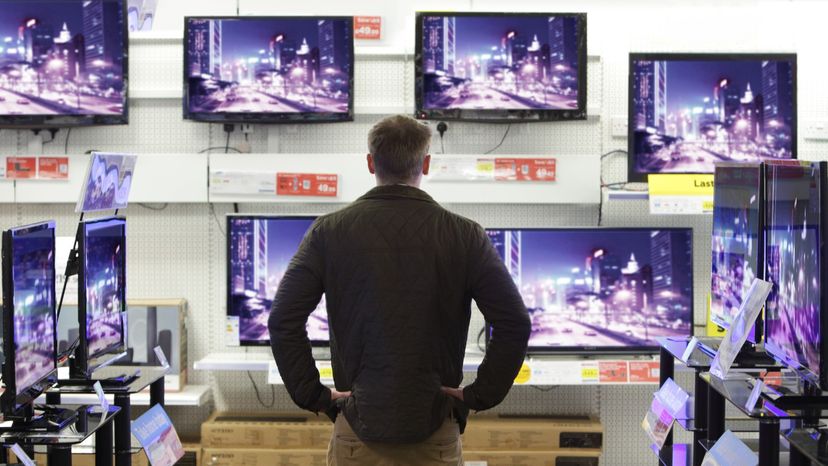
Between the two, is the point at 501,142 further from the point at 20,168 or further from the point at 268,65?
the point at 20,168

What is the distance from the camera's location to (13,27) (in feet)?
14.2

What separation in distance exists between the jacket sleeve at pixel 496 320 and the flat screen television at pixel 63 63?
258 cm

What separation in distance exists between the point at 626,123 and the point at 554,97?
0.47m

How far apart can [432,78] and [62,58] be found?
5.64ft

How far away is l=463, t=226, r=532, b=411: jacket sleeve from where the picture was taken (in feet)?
7.97

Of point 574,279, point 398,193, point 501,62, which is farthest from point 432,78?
point 398,193

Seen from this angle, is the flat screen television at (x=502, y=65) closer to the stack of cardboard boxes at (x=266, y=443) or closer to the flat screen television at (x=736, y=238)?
the flat screen television at (x=736, y=238)

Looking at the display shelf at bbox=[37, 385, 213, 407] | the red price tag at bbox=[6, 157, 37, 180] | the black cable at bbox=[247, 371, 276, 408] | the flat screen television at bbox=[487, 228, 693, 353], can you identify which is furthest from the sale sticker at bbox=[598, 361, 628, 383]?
the red price tag at bbox=[6, 157, 37, 180]

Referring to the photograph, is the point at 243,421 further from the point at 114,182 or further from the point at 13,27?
the point at 13,27

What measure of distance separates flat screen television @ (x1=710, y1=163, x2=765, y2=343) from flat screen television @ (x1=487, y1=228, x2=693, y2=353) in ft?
4.08

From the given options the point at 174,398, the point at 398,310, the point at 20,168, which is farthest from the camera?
the point at 20,168

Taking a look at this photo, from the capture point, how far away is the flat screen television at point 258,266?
4.33 meters

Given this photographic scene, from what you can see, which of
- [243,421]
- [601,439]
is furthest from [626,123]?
[243,421]

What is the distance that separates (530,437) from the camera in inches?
170
